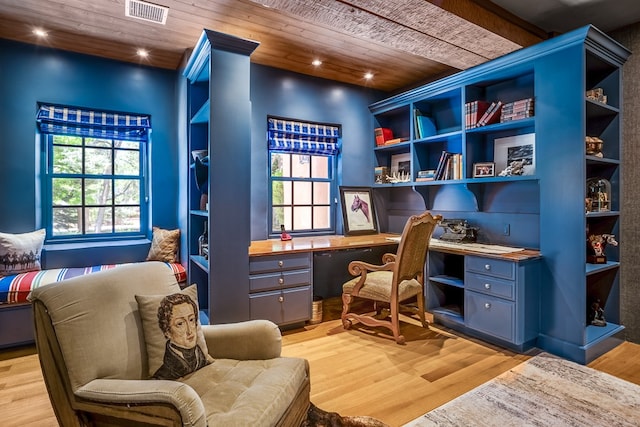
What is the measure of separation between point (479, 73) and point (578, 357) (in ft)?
8.19

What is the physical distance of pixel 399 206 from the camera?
15.0 ft

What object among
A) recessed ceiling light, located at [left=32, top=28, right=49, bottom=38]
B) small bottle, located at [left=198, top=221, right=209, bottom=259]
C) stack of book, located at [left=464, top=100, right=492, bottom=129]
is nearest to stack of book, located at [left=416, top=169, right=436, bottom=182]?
stack of book, located at [left=464, top=100, right=492, bottom=129]

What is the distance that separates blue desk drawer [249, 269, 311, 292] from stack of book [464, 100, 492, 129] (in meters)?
2.07

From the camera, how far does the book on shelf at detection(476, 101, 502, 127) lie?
327 centimetres

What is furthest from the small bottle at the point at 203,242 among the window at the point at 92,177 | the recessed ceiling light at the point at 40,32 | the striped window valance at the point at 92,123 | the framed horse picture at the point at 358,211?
the recessed ceiling light at the point at 40,32

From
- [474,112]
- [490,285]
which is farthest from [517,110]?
[490,285]

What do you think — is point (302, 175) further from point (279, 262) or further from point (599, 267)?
point (599, 267)

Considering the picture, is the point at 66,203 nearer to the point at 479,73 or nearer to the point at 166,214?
the point at 166,214

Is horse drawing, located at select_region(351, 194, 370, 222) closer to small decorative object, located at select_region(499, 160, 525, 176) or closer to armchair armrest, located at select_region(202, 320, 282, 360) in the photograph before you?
small decorative object, located at select_region(499, 160, 525, 176)

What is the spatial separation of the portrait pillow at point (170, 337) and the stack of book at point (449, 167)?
289 cm

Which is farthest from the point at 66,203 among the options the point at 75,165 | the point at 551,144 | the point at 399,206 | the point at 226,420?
the point at 551,144

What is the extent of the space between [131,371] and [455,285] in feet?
8.84

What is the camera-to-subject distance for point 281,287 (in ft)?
10.6

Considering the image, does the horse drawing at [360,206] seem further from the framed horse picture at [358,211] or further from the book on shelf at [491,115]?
the book on shelf at [491,115]
